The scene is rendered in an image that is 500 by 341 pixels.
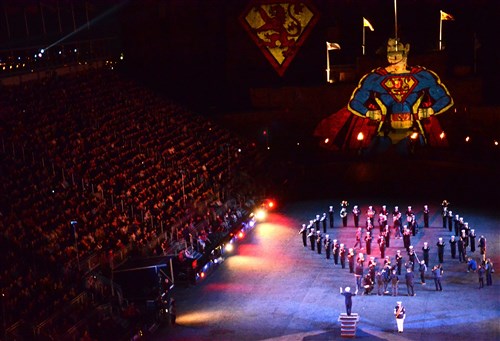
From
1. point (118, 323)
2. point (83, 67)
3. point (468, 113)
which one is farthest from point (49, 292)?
point (468, 113)

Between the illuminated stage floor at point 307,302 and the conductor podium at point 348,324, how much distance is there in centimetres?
26

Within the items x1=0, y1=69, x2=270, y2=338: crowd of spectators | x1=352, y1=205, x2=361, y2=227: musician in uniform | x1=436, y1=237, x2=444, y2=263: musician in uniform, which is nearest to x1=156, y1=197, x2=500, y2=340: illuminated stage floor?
x1=436, y1=237, x2=444, y2=263: musician in uniform

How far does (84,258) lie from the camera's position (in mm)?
29828

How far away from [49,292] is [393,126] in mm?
18660

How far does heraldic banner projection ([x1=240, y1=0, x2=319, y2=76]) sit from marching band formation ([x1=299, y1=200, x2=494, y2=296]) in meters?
7.12

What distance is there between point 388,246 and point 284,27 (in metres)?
10.1

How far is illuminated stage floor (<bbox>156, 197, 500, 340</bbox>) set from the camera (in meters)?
27.0

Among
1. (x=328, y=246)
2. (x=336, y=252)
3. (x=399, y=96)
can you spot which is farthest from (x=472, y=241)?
(x=399, y=96)

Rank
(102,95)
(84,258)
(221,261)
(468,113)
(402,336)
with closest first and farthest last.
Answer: (402,336)
(84,258)
(221,261)
(102,95)
(468,113)

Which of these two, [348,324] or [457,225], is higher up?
[457,225]

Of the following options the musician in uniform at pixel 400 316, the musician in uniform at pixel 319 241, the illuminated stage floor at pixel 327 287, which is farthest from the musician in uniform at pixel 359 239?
the musician in uniform at pixel 400 316

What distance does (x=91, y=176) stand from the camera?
1425 inches

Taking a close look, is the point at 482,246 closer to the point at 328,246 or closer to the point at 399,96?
the point at 328,246

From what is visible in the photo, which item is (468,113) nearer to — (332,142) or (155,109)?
(332,142)
